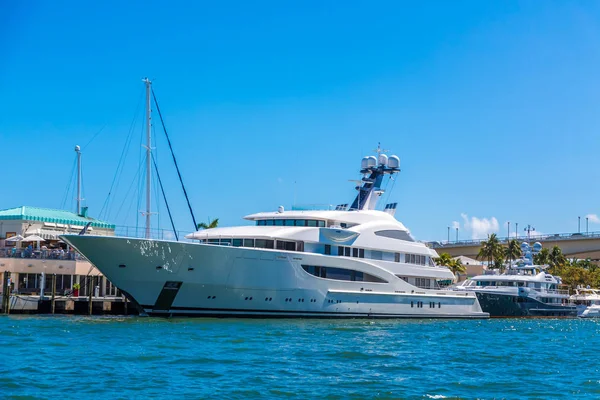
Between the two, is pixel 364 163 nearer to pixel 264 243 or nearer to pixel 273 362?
pixel 264 243

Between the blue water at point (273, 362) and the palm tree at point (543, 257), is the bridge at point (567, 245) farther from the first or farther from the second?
the blue water at point (273, 362)

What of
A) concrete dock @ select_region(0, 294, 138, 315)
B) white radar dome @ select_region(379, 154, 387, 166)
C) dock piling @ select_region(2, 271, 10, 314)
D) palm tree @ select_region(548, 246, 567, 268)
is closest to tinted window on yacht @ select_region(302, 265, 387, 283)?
white radar dome @ select_region(379, 154, 387, 166)

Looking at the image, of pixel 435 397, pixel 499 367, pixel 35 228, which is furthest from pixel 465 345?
pixel 35 228

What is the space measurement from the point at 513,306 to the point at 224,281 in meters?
22.0

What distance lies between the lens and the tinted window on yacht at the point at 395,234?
37469 millimetres

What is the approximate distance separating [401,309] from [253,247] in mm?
9309

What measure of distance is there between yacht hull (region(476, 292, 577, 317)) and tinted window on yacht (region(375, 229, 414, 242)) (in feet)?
23.9

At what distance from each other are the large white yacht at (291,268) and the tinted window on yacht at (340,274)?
46 mm

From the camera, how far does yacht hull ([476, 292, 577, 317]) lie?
44125 millimetres

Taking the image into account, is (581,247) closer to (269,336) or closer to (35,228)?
(35,228)

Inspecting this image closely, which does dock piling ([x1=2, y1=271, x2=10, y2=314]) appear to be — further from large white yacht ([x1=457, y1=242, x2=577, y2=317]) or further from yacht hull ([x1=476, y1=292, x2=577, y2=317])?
yacht hull ([x1=476, y1=292, x2=577, y2=317])

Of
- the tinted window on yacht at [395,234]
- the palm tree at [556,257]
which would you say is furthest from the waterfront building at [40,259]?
the palm tree at [556,257]

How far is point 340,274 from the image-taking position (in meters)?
34.5

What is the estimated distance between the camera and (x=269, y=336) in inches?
981
